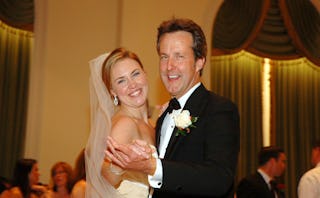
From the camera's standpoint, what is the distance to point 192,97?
8.06ft

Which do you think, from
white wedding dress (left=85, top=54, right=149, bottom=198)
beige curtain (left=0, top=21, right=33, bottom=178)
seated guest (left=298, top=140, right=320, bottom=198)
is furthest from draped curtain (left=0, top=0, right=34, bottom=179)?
white wedding dress (left=85, top=54, right=149, bottom=198)

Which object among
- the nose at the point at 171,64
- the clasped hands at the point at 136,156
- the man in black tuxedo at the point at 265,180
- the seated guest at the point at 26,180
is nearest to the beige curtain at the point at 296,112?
the man in black tuxedo at the point at 265,180

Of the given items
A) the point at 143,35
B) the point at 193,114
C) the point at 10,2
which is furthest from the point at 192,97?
the point at 10,2

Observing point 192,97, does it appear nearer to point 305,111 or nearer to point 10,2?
point 10,2

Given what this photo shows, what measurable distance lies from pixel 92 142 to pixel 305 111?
5.94 m

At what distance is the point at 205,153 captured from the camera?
221 cm

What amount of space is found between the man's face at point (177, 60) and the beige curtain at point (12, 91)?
469cm

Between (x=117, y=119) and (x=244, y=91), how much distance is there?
5286 millimetres

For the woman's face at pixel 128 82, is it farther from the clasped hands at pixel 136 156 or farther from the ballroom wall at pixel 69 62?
the ballroom wall at pixel 69 62

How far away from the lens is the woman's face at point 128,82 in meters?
3.13

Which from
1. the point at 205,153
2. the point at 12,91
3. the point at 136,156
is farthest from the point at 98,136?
the point at 12,91

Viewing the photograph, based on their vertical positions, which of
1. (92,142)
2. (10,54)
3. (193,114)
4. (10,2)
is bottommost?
(92,142)

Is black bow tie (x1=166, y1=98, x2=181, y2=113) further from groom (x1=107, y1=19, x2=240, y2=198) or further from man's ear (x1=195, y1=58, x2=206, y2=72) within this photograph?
man's ear (x1=195, y1=58, x2=206, y2=72)

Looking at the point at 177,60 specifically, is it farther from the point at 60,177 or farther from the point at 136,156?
the point at 60,177
